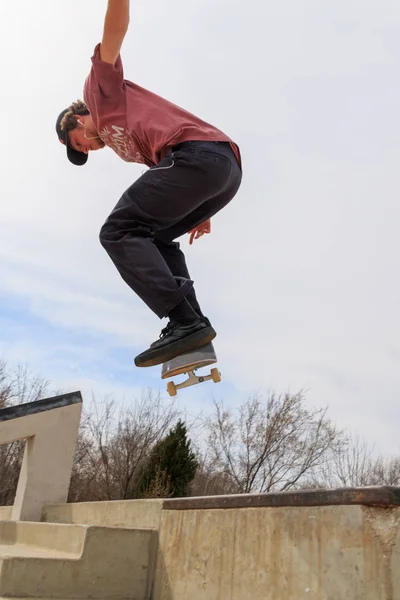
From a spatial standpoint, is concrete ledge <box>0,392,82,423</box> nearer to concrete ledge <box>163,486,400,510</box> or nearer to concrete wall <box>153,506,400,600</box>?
concrete wall <box>153,506,400,600</box>

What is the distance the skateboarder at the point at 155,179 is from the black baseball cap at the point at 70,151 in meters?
0.26

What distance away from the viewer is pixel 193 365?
274 cm

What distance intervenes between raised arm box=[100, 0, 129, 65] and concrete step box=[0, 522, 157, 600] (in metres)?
2.90

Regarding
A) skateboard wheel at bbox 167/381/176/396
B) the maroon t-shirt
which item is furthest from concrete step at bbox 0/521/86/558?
the maroon t-shirt

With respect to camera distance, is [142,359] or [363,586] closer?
[363,586]

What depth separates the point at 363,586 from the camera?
1939 millimetres

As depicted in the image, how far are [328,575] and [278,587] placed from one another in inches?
15.2

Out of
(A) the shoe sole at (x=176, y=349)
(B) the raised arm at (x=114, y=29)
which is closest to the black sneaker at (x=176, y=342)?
(A) the shoe sole at (x=176, y=349)

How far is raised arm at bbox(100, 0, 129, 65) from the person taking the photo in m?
2.49

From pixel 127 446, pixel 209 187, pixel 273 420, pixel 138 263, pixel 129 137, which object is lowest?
pixel 138 263

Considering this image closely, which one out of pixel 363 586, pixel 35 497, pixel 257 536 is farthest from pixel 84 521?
pixel 363 586

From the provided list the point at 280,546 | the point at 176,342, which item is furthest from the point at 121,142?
the point at 280,546

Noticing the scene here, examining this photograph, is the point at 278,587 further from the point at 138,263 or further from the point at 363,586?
the point at 138,263

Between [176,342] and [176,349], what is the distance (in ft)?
0.12
